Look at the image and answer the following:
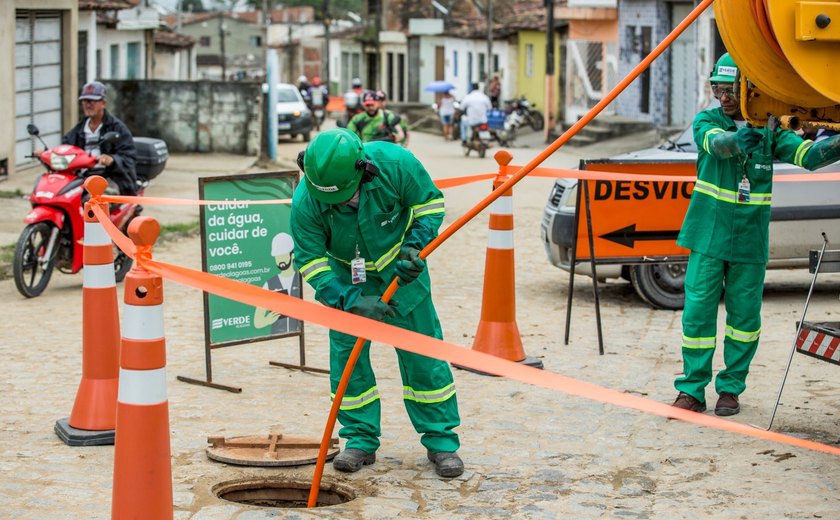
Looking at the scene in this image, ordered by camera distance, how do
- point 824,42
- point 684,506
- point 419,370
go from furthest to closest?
point 419,370 < point 684,506 < point 824,42

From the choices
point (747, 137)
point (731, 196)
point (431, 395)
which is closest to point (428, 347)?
point (431, 395)

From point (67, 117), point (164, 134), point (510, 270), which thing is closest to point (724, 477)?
point (510, 270)

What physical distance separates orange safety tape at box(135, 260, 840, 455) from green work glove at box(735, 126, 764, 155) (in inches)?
88.2

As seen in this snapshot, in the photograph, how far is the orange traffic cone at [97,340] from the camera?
6680 mm

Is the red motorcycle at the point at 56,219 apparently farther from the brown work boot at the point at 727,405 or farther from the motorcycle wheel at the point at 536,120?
the motorcycle wheel at the point at 536,120

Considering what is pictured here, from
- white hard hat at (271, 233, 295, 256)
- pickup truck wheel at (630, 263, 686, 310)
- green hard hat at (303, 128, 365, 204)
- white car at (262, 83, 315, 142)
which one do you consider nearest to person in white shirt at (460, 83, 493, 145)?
white car at (262, 83, 315, 142)

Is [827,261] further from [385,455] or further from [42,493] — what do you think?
[42,493]

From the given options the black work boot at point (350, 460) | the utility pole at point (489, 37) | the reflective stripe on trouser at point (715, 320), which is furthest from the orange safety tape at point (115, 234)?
the utility pole at point (489, 37)

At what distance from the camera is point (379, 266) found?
20.0ft

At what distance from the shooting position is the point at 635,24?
35906 millimetres

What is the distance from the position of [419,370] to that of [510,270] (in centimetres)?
242

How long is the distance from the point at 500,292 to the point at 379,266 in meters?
2.49

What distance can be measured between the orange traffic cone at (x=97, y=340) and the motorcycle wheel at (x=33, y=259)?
416 cm

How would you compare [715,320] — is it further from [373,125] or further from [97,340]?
[373,125]
